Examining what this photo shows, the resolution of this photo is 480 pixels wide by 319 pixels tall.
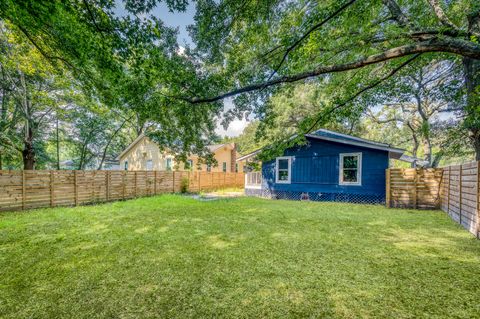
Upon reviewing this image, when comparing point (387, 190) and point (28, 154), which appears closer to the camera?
point (387, 190)

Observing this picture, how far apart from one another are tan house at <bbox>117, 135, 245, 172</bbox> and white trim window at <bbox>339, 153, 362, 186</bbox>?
1003cm

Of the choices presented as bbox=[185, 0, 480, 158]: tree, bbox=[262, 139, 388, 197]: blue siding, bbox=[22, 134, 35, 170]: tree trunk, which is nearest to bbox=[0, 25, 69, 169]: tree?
bbox=[22, 134, 35, 170]: tree trunk

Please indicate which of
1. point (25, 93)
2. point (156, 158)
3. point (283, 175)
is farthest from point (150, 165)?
point (283, 175)

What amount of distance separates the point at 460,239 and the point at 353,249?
2.45 meters

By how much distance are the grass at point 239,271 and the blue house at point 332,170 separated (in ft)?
13.3

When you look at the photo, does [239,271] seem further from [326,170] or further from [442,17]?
[326,170]

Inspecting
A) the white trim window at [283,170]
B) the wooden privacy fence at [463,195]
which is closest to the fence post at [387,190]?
the wooden privacy fence at [463,195]

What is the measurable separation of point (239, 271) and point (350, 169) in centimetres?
859

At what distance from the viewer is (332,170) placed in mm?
9914

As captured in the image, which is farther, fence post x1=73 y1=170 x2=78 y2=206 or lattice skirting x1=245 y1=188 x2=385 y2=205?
lattice skirting x1=245 y1=188 x2=385 y2=205

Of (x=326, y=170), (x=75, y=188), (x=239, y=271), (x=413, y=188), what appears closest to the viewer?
(x=239, y=271)

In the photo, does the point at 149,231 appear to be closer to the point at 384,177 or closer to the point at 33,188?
the point at 33,188

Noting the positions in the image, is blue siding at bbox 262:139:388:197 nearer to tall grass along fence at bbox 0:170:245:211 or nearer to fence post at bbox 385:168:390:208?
fence post at bbox 385:168:390:208

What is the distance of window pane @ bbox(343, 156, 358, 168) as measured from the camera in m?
9.54
